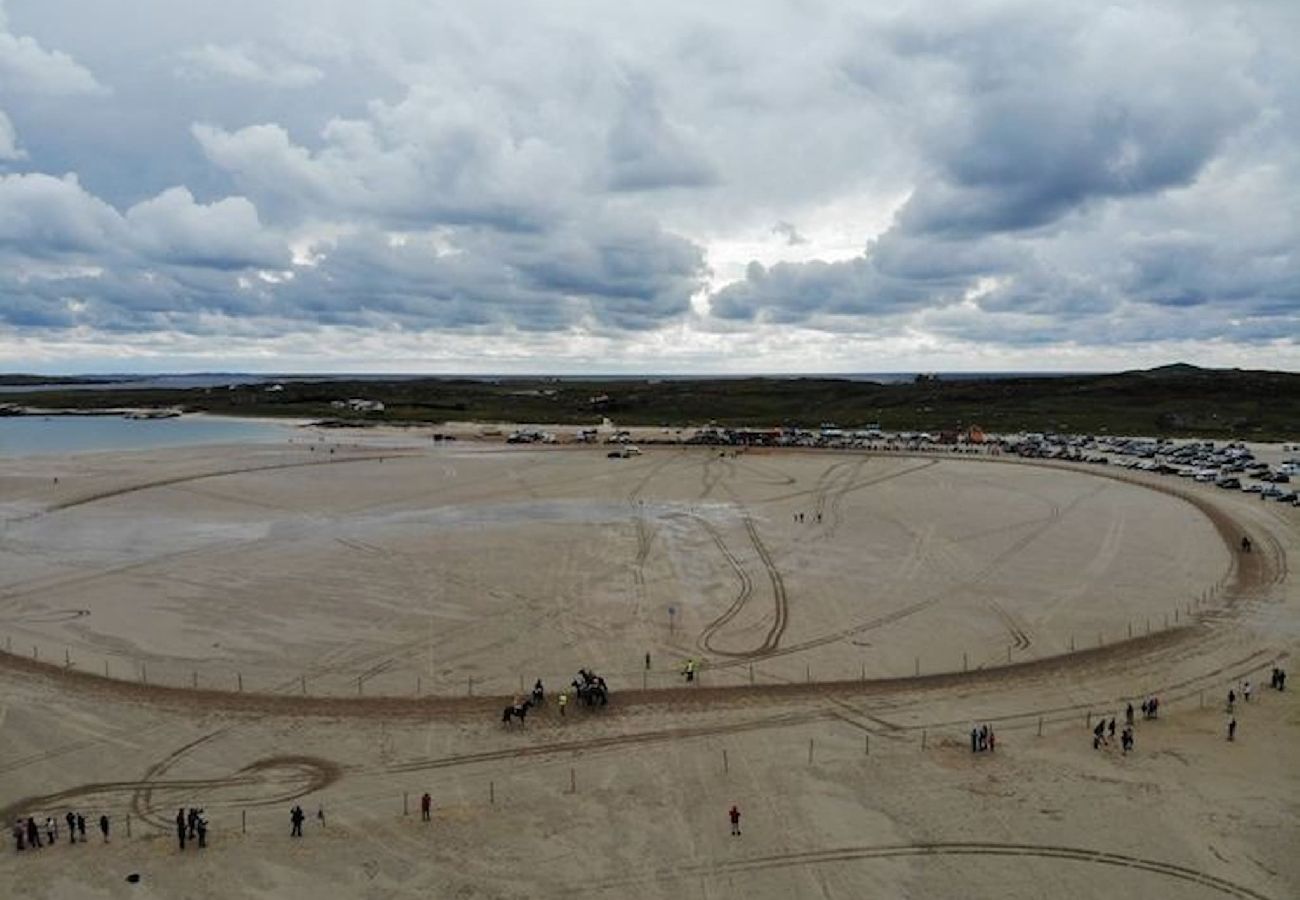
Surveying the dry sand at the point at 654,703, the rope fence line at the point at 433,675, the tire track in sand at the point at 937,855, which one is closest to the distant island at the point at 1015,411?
the dry sand at the point at 654,703

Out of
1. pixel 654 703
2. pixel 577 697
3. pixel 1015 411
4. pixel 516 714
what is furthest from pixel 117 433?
pixel 1015 411

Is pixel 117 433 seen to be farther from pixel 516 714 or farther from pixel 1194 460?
pixel 1194 460

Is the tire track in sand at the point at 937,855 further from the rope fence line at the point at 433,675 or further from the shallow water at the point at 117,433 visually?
the shallow water at the point at 117,433

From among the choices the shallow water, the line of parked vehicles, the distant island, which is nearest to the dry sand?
the line of parked vehicles

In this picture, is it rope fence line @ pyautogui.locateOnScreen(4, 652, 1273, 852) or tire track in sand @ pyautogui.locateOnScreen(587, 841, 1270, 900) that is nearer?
tire track in sand @ pyautogui.locateOnScreen(587, 841, 1270, 900)

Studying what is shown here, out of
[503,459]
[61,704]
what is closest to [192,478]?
[503,459]

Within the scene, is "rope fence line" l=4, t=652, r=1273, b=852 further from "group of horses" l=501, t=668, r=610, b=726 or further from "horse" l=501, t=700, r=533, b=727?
"group of horses" l=501, t=668, r=610, b=726
